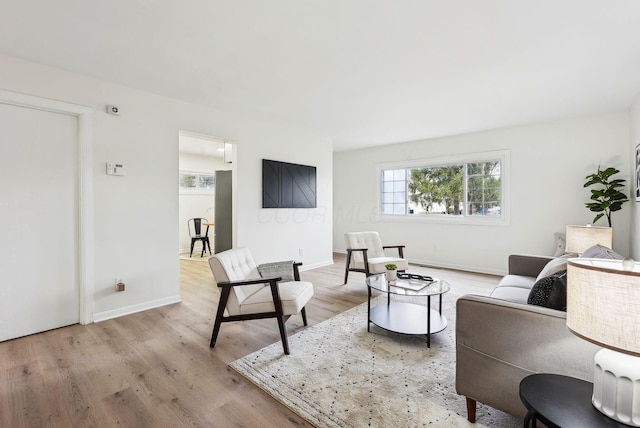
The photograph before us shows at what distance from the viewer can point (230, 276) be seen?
258 centimetres

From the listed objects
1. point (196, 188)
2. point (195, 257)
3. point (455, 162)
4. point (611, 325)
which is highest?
point (455, 162)

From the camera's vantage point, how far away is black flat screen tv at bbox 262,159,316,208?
15.7ft

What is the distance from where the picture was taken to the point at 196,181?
7.68 m

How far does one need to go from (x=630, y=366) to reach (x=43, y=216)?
4180 mm

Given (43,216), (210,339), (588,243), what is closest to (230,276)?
(210,339)

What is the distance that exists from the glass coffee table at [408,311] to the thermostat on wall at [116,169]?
2.87 m

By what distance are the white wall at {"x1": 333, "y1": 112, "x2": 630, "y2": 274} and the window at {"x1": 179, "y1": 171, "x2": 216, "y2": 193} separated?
4533 mm

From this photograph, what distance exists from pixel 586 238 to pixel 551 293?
2.24 metres

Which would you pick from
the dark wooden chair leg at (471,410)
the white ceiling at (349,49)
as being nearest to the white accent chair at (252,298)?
the dark wooden chair leg at (471,410)

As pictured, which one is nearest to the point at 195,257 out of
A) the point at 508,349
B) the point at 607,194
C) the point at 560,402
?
the point at 508,349

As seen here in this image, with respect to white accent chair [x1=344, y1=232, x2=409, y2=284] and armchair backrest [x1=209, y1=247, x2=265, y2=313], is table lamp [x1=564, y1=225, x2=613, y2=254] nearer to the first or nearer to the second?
white accent chair [x1=344, y1=232, x2=409, y2=284]

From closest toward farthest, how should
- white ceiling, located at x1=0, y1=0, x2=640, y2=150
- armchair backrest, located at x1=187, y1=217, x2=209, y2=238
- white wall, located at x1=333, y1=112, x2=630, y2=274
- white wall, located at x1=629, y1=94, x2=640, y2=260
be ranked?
white ceiling, located at x1=0, y1=0, x2=640, y2=150
white wall, located at x1=629, y1=94, x2=640, y2=260
white wall, located at x1=333, y1=112, x2=630, y2=274
armchair backrest, located at x1=187, y1=217, x2=209, y2=238

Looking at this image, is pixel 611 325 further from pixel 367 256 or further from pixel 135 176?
pixel 135 176

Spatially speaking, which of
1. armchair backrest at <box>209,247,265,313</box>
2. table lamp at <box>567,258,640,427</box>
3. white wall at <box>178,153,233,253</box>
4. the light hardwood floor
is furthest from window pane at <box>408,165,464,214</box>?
table lamp at <box>567,258,640,427</box>
